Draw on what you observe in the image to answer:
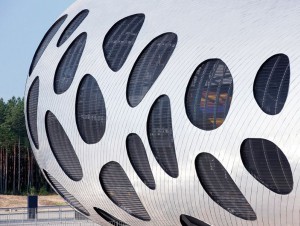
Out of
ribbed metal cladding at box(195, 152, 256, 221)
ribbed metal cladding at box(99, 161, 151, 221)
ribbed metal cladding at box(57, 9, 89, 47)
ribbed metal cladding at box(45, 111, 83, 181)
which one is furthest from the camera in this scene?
ribbed metal cladding at box(57, 9, 89, 47)

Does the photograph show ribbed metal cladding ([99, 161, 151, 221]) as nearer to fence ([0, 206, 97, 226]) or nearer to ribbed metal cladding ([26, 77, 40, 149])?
ribbed metal cladding ([26, 77, 40, 149])

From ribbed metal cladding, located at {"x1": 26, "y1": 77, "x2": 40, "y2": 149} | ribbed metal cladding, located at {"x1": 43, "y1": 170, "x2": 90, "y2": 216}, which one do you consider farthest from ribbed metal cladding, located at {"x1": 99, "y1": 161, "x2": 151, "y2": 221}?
ribbed metal cladding, located at {"x1": 26, "y1": 77, "x2": 40, "y2": 149}

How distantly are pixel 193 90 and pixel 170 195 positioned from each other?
410 cm

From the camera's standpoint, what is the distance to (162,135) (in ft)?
98.3

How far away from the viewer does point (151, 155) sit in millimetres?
30453

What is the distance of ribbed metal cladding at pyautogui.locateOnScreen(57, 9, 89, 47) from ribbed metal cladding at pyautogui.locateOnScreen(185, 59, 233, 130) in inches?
388

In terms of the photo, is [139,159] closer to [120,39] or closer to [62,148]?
[120,39]

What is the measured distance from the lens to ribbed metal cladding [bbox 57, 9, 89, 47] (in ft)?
123

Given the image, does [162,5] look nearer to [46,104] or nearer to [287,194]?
[46,104]

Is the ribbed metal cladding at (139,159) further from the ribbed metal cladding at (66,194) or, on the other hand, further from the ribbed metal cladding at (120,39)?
the ribbed metal cladding at (66,194)

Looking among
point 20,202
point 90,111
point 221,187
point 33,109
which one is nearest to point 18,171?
point 20,202

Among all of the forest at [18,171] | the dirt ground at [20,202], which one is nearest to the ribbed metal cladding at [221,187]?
the dirt ground at [20,202]

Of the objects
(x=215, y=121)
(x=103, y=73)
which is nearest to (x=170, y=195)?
(x=215, y=121)

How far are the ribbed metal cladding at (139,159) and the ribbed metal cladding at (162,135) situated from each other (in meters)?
0.81
